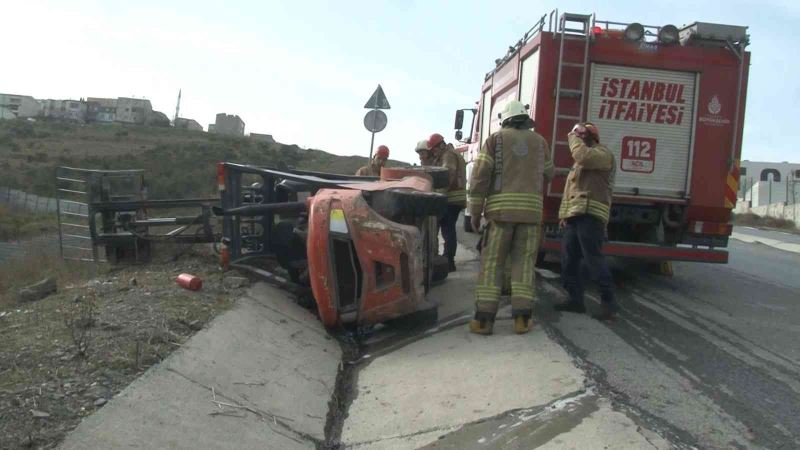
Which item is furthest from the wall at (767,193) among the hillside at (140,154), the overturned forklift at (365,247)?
the overturned forklift at (365,247)

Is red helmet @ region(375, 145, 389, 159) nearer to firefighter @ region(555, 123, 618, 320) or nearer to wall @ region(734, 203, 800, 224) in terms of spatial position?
firefighter @ region(555, 123, 618, 320)

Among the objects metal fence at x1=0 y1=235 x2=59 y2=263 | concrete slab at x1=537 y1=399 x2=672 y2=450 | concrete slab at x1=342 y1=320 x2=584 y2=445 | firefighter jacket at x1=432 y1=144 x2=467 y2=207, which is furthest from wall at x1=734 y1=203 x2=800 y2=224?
concrete slab at x1=537 y1=399 x2=672 y2=450

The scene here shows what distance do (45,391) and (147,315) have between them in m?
1.43

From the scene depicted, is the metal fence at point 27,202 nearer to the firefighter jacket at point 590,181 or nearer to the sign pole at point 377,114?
the sign pole at point 377,114

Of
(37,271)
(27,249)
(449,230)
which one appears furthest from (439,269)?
(27,249)

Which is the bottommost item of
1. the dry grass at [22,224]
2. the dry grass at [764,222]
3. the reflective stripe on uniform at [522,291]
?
the dry grass at [22,224]

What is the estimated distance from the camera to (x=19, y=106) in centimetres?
7094

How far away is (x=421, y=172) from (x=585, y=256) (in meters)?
2.10

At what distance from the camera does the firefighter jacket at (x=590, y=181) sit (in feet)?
20.8

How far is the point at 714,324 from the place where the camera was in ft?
22.4

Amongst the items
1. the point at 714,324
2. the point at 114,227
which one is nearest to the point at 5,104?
the point at 114,227

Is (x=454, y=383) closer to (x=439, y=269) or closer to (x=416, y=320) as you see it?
(x=416, y=320)

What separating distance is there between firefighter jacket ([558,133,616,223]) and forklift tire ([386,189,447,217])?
4.14ft

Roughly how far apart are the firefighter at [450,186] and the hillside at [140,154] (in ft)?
65.1
